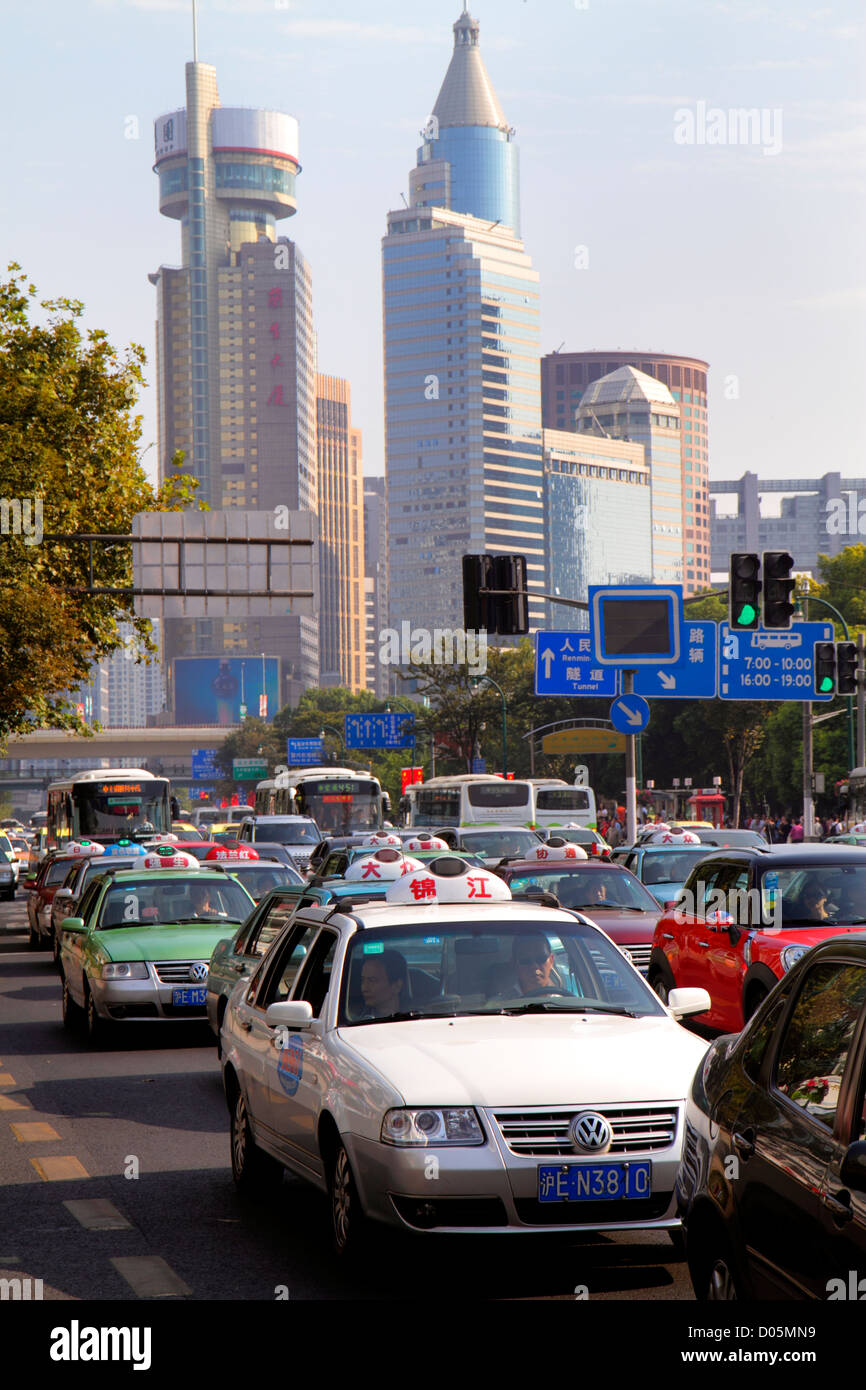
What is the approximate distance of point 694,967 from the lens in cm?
1419

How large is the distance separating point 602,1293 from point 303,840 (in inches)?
1249

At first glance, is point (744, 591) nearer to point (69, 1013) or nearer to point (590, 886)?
point (590, 886)

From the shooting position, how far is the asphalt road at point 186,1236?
261 inches

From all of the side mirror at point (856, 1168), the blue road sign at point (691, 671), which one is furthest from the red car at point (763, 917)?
the blue road sign at point (691, 671)

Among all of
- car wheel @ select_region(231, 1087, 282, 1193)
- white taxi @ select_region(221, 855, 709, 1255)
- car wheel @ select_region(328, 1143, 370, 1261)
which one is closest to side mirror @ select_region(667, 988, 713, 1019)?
white taxi @ select_region(221, 855, 709, 1255)

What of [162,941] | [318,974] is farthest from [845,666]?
[318,974]

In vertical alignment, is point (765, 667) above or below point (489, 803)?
above

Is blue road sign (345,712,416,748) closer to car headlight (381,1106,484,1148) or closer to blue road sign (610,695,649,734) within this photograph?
blue road sign (610,695,649,734)

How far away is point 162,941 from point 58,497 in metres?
16.0

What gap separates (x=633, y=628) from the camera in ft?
97.0

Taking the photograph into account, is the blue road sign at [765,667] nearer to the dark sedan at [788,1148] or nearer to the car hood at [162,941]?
the car hood at [162,941]

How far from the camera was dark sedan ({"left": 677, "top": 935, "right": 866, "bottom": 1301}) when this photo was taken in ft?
14.0

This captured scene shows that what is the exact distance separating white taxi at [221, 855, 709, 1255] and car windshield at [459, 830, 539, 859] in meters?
20.9

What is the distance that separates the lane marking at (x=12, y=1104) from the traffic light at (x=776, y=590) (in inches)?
607
